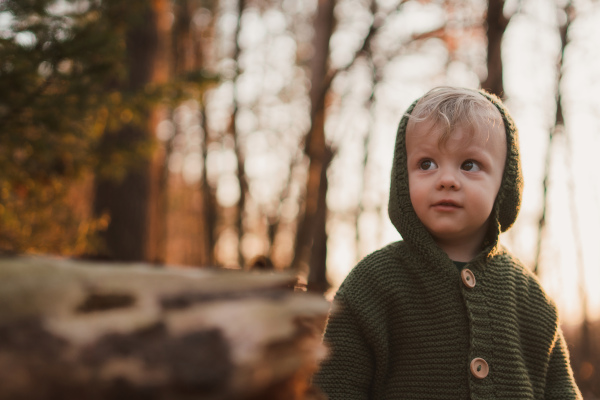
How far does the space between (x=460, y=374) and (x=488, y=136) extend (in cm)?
84

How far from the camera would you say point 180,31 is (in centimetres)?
1402

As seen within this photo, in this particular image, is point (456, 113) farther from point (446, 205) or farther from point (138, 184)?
point (138, 184)

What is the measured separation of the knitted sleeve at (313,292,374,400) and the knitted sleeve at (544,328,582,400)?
27.6 inches

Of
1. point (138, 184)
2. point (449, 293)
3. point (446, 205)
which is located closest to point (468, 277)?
point (449, 293)

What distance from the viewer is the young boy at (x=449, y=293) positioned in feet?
5.74

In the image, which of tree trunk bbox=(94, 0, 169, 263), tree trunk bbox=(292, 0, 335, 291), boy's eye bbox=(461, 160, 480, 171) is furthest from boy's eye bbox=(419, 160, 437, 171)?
tree trunk bbox=(292, 0, 335, 291)

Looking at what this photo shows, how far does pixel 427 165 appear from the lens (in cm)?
190

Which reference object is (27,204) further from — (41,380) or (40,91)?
(41,380)

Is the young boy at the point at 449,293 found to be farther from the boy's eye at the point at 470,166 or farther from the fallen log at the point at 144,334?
the fallen log at the point at 144,334

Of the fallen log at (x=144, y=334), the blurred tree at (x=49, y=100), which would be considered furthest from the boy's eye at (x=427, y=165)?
the blurred tree at (x=49, y=100)

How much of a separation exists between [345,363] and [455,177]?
0.75 meters

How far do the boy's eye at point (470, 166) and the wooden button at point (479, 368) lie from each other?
66 cm

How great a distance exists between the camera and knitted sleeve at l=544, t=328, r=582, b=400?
1.90 metres

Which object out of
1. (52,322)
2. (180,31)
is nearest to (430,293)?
(52,322)
